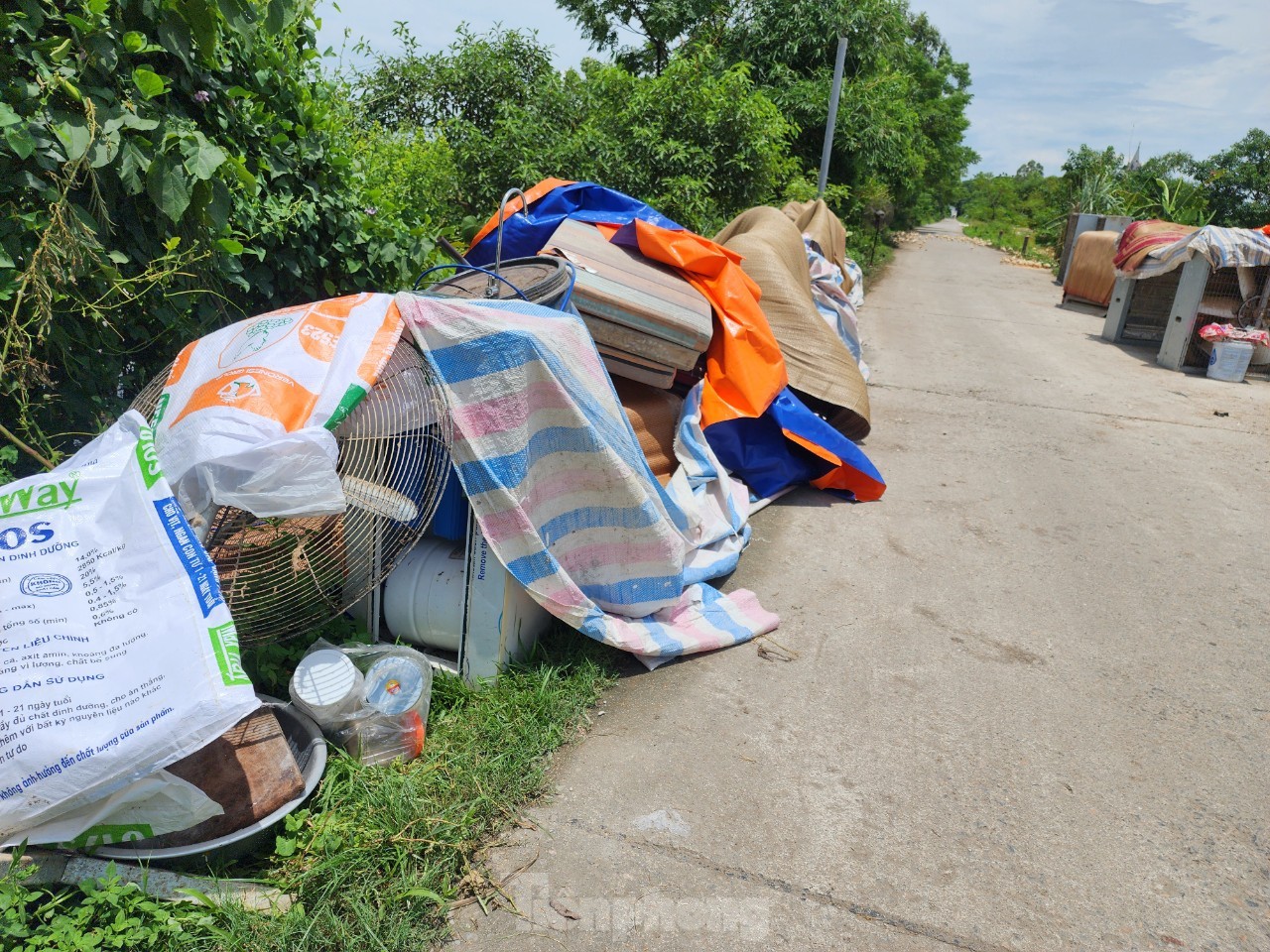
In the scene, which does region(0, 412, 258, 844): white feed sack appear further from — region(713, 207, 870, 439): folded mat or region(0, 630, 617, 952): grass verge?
region(713, 207, 870, 439): folded mat

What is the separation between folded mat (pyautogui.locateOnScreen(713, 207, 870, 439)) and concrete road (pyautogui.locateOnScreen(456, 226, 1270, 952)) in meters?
0.58

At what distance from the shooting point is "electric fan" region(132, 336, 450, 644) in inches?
92.8

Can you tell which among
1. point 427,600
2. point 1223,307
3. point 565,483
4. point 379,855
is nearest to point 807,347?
point 565,483

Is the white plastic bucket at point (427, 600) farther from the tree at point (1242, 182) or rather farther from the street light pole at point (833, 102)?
the tree at point (1242, 182)

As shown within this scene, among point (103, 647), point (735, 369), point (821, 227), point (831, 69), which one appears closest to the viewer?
point (103, 647)

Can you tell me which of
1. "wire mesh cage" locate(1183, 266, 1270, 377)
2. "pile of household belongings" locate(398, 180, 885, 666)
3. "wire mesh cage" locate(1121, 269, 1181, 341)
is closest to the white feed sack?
"pile of household belongings" locate(398, 180, 885, 666)

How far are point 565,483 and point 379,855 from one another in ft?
4.24

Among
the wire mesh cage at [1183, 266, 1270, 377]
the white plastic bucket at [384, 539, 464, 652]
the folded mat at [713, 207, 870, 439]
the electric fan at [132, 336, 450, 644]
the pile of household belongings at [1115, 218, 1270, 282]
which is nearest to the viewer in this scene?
the electric fan at [132, 336, 450, 644]

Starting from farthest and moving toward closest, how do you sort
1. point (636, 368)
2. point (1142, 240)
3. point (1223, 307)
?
point (1142, 240) → point (1223, 307) → point (636, 368)

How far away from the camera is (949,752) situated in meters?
2.79

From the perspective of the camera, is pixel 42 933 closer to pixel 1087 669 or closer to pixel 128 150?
pixel 128 150

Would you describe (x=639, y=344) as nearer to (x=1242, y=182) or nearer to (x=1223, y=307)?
(x=1223, y=307)

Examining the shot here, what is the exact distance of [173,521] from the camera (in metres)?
2.01

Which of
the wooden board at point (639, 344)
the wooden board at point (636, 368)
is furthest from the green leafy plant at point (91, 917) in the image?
the wooden board at point (636, 368)
